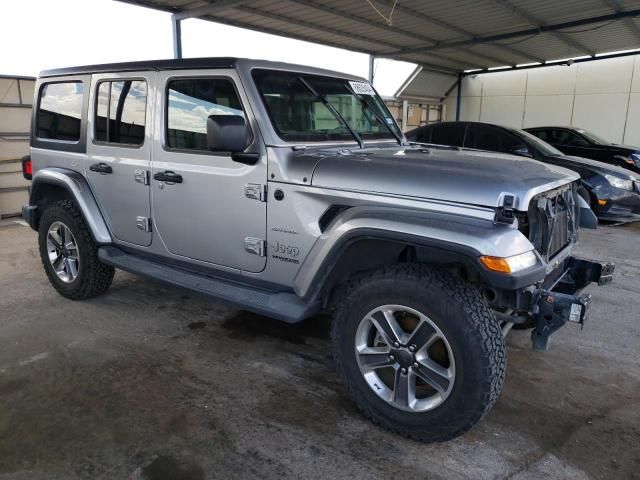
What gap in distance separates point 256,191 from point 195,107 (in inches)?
31.3

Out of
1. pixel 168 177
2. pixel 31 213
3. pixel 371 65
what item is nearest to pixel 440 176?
pixel 168 177

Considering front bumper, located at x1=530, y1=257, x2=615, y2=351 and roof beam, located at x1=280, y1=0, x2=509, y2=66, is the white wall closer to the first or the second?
roof beam, located at x1=280, y1=0, x2=509, y2=66

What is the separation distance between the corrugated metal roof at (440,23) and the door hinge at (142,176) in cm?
591

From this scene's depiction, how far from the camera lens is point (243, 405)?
2904mm

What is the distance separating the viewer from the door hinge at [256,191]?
2.97 m

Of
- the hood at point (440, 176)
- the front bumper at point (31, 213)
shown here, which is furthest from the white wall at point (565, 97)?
the front bumper at point (31, 213)

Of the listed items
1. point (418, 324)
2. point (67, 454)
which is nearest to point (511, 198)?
point (418, 324)

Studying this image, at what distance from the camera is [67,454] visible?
8.07ft

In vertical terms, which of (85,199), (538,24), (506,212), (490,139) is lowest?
(85,199)

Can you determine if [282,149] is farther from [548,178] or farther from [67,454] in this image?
[67,454]

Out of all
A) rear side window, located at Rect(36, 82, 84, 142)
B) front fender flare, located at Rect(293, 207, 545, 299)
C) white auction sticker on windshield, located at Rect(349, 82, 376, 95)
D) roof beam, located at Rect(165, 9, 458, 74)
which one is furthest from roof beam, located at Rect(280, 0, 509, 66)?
front fender flare, located at Rect(293, 207, 545, 299)

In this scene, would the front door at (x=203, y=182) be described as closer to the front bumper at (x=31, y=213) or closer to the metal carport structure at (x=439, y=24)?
the front bumper at (x=31, y=213)

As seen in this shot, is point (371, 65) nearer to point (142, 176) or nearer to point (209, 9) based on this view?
point (209, 9)

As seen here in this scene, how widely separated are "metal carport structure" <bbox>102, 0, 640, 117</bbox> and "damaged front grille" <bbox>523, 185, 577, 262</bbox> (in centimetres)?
713
